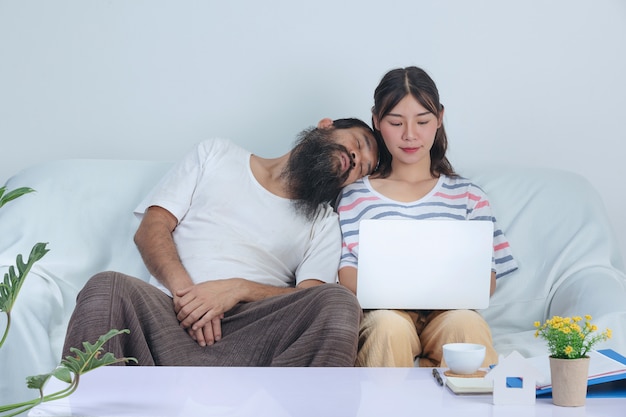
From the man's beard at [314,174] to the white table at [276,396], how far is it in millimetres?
878

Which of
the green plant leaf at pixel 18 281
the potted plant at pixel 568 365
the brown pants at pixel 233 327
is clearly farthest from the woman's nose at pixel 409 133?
the green plant leaf at pixel 18 281

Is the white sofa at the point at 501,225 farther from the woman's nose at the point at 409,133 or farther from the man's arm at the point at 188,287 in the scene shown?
the woman's nose at the point at 409,133

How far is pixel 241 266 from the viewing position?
2.36 meters

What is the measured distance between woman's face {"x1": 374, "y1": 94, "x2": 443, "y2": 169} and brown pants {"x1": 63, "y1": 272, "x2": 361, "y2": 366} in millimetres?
584

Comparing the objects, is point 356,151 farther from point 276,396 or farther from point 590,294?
point 276,396

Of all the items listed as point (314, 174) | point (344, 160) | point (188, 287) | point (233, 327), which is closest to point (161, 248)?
point (188, 287)

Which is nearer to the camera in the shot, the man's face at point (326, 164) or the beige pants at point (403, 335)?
the beige pants at point (403, 335)

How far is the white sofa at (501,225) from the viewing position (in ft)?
7.68

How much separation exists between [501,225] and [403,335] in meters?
0.70

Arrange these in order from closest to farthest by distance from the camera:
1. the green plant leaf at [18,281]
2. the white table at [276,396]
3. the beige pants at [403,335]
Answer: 1. the green plant leaf at [18,281]
2. the white table at [276,396]
3. the beige pants at [403,335]

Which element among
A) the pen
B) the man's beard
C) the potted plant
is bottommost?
the pen

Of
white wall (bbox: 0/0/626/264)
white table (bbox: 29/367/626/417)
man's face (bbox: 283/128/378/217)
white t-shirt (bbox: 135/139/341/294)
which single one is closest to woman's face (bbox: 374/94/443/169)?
man's face (bbox: 283/128/378/217)

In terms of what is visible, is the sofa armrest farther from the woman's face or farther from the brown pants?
the brown pants

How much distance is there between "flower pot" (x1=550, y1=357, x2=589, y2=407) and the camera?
1369 millimetres
